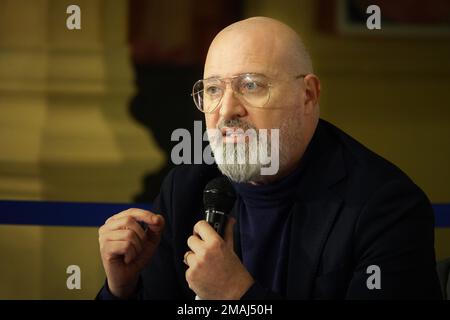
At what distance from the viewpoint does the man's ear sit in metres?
1.24

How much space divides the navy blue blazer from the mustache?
16cm

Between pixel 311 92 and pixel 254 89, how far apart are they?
146 millimetres

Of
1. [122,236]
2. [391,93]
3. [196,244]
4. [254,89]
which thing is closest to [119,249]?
[122,236]

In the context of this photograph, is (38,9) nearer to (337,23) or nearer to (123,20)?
(123,20)

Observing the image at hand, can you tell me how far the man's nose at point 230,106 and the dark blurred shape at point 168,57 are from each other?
0.37 m

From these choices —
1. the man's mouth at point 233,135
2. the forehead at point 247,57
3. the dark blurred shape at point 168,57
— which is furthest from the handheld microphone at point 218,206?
the dark blurred shape at point 168,57

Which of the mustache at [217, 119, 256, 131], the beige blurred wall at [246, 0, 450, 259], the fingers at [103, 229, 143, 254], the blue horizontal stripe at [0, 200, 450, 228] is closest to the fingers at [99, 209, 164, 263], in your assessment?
the fingers at [103, 229, 143, 254]

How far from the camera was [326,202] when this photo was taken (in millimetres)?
1203

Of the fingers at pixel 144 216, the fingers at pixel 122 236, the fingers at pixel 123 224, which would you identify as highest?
the fingers at pixel 144 216

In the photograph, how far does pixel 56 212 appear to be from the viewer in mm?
1582

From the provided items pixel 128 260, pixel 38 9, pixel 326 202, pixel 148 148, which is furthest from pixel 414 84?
pixel 38 9

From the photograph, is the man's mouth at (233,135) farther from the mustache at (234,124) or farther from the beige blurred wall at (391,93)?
the beige blurred wall at (391,93)

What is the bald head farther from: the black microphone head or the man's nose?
the black microphone head

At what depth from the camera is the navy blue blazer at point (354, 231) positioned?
1128 millimetres
